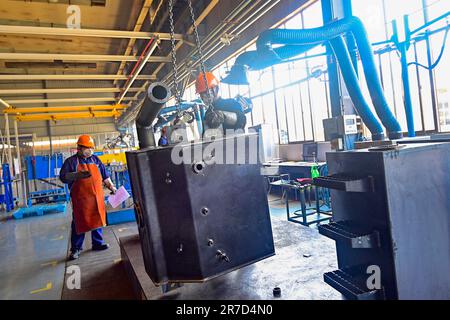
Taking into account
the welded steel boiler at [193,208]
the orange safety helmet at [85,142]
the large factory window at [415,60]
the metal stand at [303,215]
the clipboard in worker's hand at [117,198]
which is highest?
the large factory window at [415,60]

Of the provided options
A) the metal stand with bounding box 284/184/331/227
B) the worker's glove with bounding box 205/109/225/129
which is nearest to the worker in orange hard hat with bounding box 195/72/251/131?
the worker's glove with bounding box 205/109/225/129

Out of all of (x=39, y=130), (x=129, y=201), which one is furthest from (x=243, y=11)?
(x=39, y=130)

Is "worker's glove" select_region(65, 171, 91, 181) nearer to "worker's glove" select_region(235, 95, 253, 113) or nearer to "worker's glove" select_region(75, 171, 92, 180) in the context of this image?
"worker's glove" select_region(75, 171, 92, 180)

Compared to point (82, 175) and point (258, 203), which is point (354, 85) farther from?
point (82, 175)

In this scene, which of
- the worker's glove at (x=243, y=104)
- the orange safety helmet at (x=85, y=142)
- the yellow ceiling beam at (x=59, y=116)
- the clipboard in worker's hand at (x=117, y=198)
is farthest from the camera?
the yellow ceiling beam at (x=59, y=116)

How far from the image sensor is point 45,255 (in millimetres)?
3344

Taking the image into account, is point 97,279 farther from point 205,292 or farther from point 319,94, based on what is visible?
point 319,94

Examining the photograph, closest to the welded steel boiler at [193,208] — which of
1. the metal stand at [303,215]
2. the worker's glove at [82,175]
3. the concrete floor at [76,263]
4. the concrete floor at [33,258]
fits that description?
the concrete floor at [76,263]

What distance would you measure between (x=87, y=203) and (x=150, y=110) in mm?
2478

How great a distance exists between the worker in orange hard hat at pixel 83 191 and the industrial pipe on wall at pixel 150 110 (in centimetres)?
228

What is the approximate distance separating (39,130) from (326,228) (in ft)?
46.9

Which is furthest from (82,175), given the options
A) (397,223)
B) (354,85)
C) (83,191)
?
(397,223)

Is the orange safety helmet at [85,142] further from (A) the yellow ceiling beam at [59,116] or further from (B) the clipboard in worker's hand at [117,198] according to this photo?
(A) the yellow ceiling beam at [59,116]

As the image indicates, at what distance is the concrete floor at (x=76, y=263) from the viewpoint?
46.7 inches
